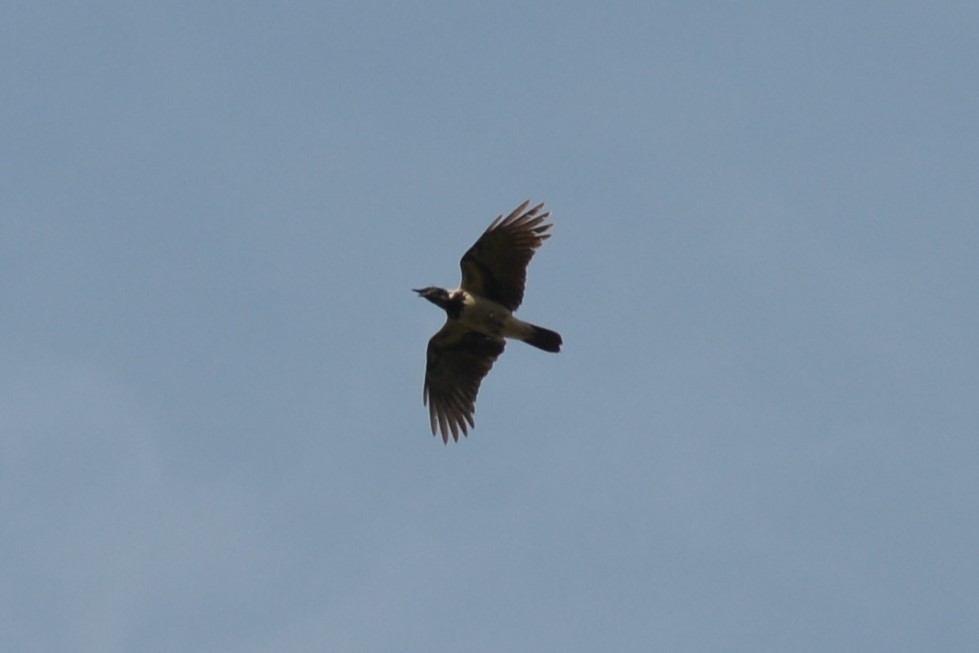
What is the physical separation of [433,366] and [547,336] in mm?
2494

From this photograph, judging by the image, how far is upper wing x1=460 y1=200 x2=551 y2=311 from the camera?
27703mm

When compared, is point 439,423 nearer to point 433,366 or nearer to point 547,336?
point 433,366

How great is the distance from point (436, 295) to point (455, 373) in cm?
182

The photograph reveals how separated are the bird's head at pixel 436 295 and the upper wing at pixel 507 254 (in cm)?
49

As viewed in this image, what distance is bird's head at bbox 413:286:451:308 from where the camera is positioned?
92.0 feet

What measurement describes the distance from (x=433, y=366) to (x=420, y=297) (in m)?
1.65

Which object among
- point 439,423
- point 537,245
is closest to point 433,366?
point 439,423

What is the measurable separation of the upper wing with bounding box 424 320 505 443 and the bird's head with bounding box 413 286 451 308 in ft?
2.38

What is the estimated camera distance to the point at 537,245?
91.1 feet

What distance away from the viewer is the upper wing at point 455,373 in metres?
28.9

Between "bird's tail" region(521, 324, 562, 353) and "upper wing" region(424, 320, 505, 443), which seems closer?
"bird's tail" region(521, 324, 562, 353)

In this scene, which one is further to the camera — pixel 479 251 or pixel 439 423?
pixel 439 423

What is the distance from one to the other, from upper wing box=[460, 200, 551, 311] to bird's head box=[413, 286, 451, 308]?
0.49 metres

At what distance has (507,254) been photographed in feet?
90.9
